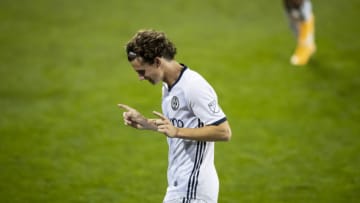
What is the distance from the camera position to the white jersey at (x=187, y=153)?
4.00 m

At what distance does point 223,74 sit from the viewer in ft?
31.2

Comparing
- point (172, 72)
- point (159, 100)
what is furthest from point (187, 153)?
point (159, 100)

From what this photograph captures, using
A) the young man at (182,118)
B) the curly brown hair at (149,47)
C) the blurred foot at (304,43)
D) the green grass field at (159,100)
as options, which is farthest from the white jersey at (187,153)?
the blurred foot at (304,43)

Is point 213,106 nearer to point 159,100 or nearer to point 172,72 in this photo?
point 172,72

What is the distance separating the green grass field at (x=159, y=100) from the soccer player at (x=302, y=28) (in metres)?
0.20

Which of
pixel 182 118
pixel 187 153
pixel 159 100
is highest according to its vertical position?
pixel 159 100

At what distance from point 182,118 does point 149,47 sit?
0.51 meters

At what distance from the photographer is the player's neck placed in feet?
13.2

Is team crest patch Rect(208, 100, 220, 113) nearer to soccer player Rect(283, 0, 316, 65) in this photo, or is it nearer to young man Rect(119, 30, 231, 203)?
young man Rect(119, 30, 231, 203)

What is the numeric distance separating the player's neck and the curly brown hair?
0.20 ft

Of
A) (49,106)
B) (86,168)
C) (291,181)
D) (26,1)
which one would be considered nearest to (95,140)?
(86,168)

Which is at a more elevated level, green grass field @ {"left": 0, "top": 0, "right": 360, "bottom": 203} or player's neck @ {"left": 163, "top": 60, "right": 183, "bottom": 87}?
green grass field @ {"left": 0, "top": 0, "right": 360, "bottom": 203}

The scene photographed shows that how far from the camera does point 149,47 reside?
3984 millimetres

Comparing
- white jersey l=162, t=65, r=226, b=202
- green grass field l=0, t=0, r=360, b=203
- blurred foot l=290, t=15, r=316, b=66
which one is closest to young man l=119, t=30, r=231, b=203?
white jersey l=162, t=65, r=226, b=202
